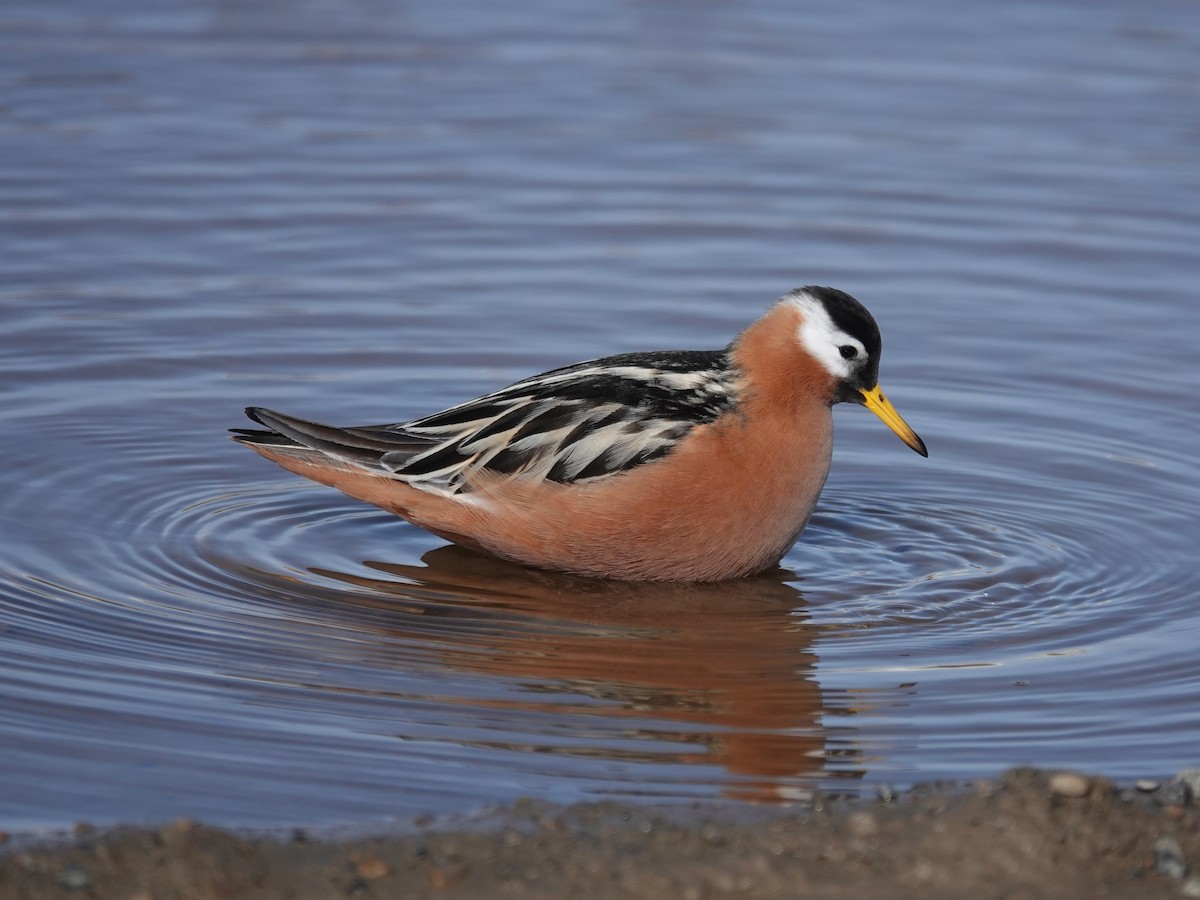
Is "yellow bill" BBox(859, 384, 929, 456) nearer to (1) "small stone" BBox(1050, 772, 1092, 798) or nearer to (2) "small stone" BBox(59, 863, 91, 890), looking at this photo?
(1) "small stone" BBox(1050, 772, 1092, 798)

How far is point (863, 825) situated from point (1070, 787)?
0.70 metres

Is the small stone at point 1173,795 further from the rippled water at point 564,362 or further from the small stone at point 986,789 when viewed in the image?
the small stone at point 986,789

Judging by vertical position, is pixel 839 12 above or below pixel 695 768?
above

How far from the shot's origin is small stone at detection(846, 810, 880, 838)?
5.93m

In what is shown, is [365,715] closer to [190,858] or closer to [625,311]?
[190,858]

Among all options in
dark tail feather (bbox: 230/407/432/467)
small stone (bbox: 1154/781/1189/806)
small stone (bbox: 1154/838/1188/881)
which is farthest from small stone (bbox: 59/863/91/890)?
dark tail feather (bbox: 230/407/432/467)

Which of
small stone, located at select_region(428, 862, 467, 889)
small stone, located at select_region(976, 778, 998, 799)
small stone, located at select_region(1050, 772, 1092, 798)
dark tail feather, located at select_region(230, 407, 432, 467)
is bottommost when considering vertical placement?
small stone, located at select_region(428, 862, 467, 889)

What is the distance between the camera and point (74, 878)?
18.1 ft

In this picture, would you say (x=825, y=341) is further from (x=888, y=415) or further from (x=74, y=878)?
(x=74, y=878)

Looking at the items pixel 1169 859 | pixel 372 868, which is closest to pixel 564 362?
pixel 372 868

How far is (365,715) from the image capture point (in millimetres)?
7105

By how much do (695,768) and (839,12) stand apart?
15636 mm

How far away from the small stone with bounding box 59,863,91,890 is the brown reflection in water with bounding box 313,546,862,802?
2007 mm

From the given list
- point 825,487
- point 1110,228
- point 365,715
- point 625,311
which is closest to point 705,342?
point 625,311
